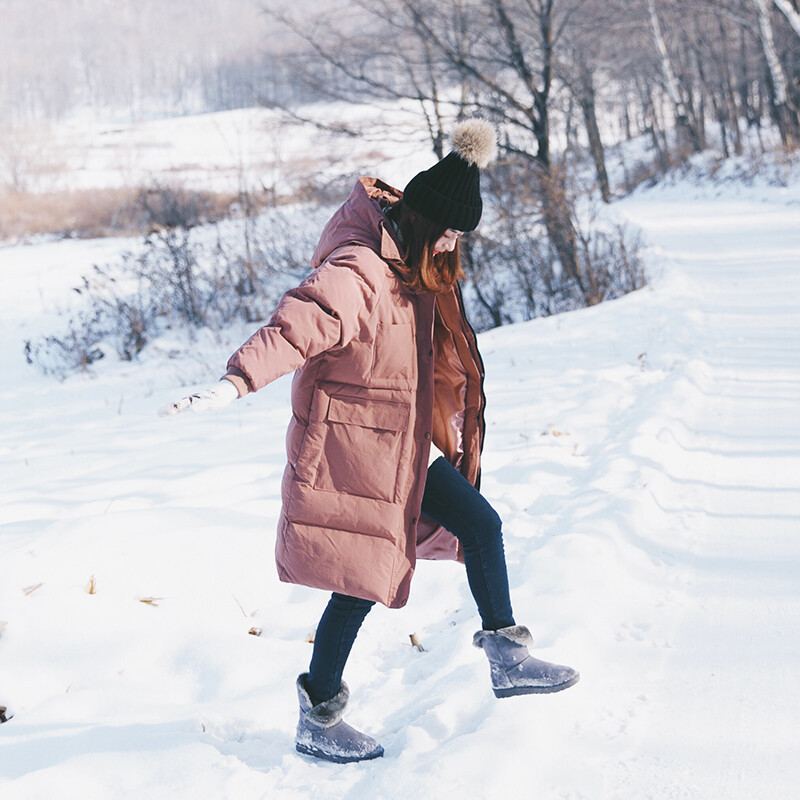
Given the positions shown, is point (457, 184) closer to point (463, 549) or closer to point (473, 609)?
point (463, 549)

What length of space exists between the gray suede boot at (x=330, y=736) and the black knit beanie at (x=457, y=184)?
1412 mm

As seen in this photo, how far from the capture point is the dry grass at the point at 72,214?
81.7ft

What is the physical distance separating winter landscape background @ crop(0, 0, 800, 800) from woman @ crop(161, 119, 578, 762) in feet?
0.78

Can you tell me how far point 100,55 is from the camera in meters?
106

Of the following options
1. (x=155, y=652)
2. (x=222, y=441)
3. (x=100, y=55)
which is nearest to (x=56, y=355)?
(x=222, y=441)

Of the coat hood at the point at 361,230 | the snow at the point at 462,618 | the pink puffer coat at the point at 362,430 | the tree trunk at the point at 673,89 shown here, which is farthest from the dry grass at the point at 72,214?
the pink puffer coat at the point at 362,430

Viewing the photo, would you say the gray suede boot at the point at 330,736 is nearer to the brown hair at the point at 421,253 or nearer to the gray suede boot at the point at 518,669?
the gray suede boot at the point at 518,669

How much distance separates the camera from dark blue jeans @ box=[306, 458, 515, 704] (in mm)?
2293

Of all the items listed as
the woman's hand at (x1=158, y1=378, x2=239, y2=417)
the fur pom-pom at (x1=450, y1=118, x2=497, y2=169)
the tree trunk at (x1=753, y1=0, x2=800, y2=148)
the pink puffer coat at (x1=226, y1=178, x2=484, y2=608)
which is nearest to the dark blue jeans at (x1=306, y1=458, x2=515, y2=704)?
the pink puffer coat at (x1=226, y1=178, x2=484, y2=608)

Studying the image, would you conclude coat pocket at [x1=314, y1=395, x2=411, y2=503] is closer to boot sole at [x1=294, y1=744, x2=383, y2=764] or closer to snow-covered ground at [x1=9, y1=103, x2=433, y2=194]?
boot sole at [x1=294, y1=744, x2=383, y2=764]

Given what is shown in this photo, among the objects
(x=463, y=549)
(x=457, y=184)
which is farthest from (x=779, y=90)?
(x=463, y=549)

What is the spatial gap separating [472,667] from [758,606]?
1091 millimetres

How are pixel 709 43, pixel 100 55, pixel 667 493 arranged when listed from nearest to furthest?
pixel 667 493 < pixel 709 43 < pixel 100 55

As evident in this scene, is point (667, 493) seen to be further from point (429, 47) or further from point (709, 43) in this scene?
point (709, 43)
